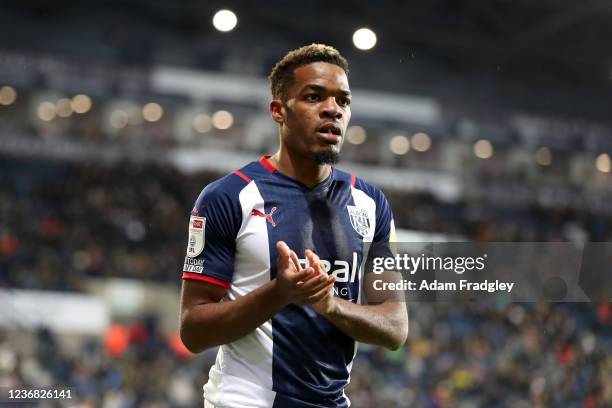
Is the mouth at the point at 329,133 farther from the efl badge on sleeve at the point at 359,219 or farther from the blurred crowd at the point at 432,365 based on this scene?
the blurred crowd at the point at 432,365

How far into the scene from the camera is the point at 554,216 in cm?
1728

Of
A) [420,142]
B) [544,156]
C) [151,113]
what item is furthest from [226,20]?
[544,156]

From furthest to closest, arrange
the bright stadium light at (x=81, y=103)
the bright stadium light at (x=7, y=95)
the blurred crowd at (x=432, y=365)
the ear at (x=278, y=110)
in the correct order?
the bright stadium light at (x=81, y=103) → the bright stadium light at (x=7, y=95) → the blurred crowd at (x=432, y=365) → the ear at (x=278, y=110)

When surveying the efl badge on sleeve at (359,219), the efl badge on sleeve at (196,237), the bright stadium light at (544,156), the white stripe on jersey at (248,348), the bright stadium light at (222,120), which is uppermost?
the bright stadium light at (222,120)

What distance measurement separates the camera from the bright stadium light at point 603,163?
13.4 m

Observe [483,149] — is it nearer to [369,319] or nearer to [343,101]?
[343,101]

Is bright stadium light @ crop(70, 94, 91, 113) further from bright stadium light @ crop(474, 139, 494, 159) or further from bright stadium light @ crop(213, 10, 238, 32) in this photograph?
bright stadium light @ crop(213, 10, 238, 32)

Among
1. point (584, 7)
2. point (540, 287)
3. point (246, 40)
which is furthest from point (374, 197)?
point (246, 40)

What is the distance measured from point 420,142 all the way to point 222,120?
181 inches

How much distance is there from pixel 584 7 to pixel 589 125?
2067 millimetres

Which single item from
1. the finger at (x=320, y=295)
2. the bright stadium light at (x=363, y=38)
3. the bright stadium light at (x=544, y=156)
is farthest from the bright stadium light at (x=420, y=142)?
the finger at (x=320, y=295)

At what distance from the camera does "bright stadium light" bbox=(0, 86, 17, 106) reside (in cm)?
1577

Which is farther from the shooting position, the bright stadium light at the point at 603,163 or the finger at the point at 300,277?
the bright stadium light at the point at 603,163

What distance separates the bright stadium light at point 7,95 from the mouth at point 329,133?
47.9 ft
